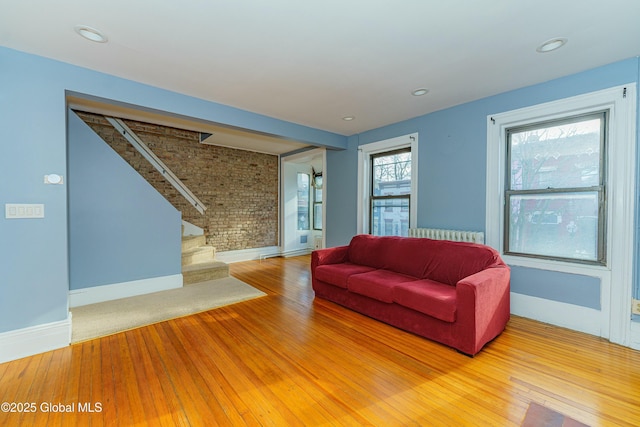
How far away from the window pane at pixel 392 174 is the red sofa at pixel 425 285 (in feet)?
3.58

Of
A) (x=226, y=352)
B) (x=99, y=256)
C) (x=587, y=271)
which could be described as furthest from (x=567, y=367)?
(x=99, y=256)

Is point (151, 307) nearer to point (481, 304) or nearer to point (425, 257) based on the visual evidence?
point (425, 257)

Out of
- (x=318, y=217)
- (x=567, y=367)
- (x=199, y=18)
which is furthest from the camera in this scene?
(x=318, y=217)

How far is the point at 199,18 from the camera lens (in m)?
1.95

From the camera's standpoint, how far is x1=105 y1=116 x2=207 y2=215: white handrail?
4715 mm

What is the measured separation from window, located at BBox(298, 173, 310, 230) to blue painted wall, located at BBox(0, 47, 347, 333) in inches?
206

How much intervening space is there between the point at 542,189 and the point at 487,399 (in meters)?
2.42

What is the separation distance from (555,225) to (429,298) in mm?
1788

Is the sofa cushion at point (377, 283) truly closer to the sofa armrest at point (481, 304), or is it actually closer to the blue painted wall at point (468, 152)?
the sofa armrest at point (481, 304)

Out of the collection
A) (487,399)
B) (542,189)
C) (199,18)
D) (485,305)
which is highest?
(199,18)

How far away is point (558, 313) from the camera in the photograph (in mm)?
2902

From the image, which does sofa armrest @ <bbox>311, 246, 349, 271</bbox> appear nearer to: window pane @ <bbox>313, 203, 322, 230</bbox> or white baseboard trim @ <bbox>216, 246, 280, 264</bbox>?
white baseboard trim @ <bbox>216, 246, 280, 264</bbox>

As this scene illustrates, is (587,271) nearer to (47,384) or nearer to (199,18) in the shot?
(199,18)

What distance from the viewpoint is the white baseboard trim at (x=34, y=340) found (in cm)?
228
